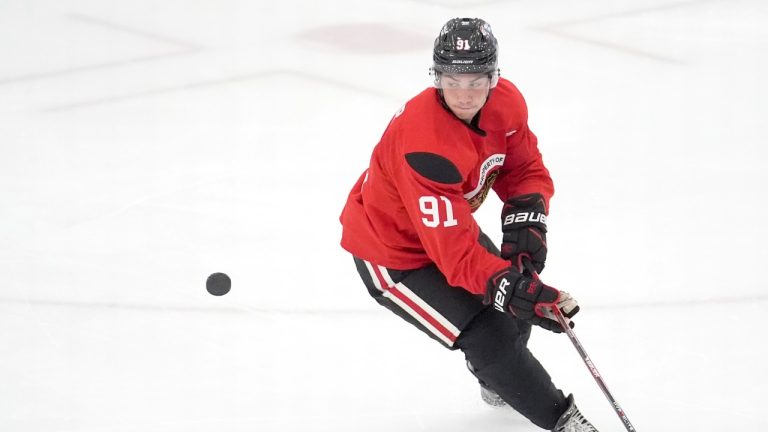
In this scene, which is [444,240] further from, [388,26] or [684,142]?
[388,26]

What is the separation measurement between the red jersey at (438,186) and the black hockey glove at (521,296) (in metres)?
0.03

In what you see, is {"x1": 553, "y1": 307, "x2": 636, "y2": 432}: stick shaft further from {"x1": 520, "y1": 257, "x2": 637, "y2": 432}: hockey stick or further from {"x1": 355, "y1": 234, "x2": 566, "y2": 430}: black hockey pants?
{"x1": 355, "y1": 234, "x2": 566, "y2": 430}: black hockey pants

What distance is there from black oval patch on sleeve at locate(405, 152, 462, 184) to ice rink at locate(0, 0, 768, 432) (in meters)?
0.82

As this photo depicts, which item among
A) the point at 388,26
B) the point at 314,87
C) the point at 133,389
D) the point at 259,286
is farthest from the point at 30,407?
the point at 388,26

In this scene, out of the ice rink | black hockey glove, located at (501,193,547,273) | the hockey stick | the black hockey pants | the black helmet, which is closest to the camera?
the black helmet

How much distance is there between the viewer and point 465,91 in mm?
2215

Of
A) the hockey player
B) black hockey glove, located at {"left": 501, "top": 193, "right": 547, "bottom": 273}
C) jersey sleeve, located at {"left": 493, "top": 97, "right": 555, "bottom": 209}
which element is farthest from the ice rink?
jersey sleeve, located at {"left": 493, "top": 97, "right": 555, "bottom": 209}

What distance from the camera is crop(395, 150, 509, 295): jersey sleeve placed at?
222 cm

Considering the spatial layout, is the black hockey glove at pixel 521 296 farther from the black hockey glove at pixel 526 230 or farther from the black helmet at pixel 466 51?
the black helmet at pixel 466 51

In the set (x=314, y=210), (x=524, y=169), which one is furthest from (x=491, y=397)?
(x=314, y=210)

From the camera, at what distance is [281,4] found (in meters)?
5.79

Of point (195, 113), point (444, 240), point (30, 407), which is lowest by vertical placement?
point (30, 407)

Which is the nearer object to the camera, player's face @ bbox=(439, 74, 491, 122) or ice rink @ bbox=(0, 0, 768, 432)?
player's face @ bbox=(439, 74, 491, 122)

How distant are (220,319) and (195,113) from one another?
1656 millimetres
